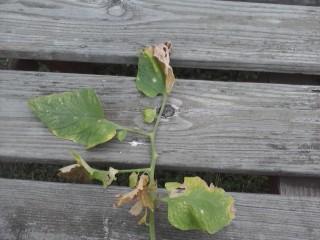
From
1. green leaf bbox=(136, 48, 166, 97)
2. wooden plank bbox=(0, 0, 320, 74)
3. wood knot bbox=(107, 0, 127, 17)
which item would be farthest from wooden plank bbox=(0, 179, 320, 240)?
wood knot bbox=(107, 0, 127, 17)

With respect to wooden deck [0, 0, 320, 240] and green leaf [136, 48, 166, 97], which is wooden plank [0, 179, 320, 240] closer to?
wooden deck [0, 0, 320, 240]

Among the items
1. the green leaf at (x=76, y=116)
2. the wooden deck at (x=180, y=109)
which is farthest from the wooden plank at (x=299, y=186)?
the green leaf at (x=76, y=116)

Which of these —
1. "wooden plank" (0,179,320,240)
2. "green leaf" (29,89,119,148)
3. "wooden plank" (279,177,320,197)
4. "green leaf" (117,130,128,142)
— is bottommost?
"wooden plank" (0,179,320,240)

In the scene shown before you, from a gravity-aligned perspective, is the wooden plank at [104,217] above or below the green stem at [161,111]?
below

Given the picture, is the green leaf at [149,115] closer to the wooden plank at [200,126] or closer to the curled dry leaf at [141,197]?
the wooden plank at [200,126]

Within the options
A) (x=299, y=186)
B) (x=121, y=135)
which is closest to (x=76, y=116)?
(x=121, y=135)

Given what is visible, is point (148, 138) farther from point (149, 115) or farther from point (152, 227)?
point (152, 227)
